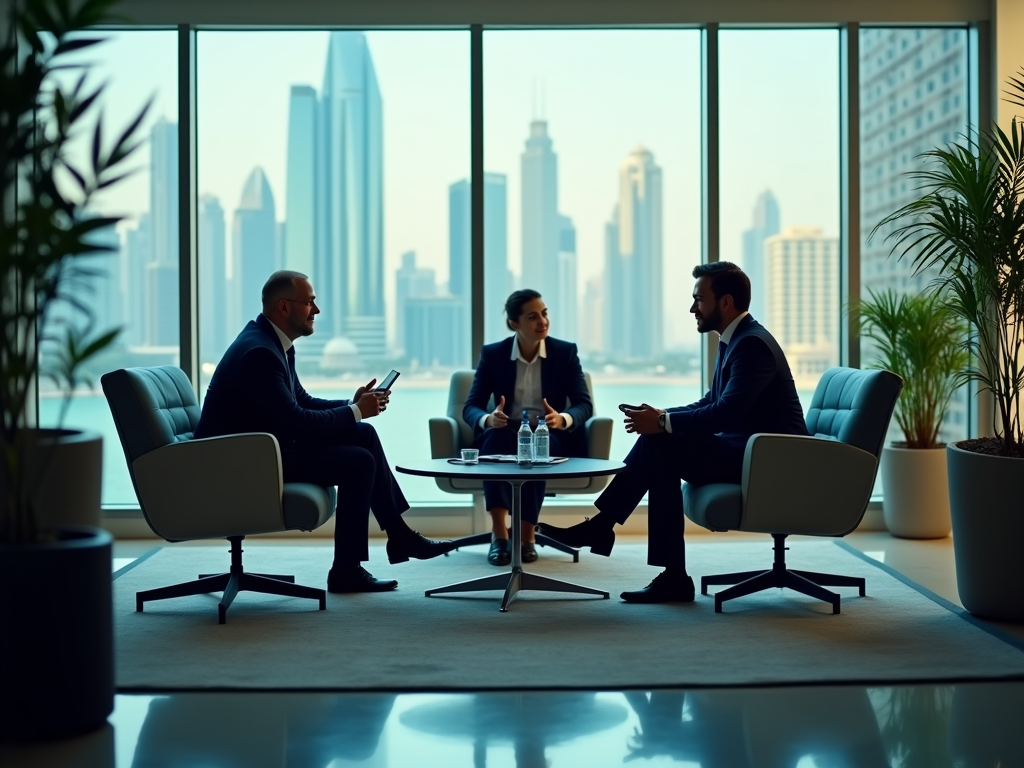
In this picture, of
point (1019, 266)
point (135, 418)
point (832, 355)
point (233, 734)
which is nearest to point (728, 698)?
point (233, 734)

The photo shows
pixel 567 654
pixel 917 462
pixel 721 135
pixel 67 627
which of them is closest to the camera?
pixel 67 627

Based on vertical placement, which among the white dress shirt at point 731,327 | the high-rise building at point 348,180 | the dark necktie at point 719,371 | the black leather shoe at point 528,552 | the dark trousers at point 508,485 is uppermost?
the high-rise building at point 348,180

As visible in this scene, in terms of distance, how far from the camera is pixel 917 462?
20.5 ft

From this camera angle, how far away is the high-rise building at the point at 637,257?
6.71m

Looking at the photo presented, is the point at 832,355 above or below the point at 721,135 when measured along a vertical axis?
below

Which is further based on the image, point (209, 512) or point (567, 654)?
point (209, 512)

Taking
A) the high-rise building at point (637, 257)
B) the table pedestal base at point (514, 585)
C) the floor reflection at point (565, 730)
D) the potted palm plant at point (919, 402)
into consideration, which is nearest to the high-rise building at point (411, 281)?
the high-rise building at point (637, 257)

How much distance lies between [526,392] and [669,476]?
52.8 inches

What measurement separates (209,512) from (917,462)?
379 centimetres

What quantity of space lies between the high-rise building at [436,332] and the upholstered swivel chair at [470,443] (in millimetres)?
702

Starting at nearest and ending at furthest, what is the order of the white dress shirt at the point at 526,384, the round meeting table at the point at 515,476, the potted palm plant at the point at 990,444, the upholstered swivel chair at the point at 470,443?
1. the potted palm plant at the point at 990,444
2. the round meeting table at the point at 515,476
3. the upholstered swivel chair at the point at 470,443
4. the white dress shirt at the point at 526,384

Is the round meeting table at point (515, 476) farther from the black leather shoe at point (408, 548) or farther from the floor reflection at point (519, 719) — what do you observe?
the floor reflection at point (519, 719)

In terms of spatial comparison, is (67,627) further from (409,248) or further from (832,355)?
(832,355)

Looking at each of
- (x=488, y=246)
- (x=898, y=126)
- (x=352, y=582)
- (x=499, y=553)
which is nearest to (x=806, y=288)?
(x=898, y=126)
